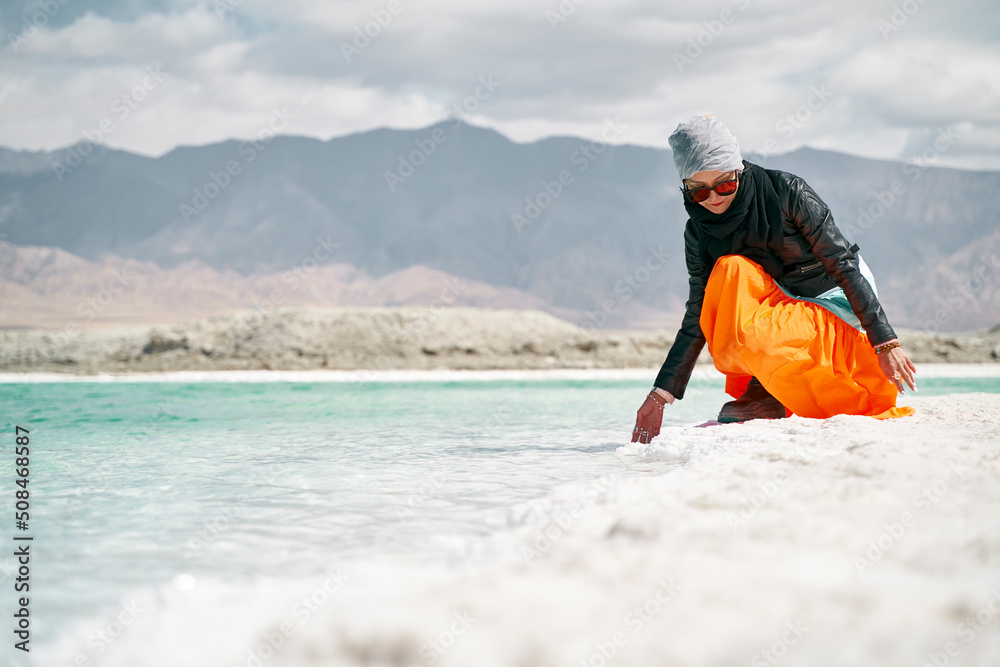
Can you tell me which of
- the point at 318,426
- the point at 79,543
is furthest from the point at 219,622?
the point at 318,426

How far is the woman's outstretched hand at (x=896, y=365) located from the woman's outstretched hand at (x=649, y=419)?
0.65 m

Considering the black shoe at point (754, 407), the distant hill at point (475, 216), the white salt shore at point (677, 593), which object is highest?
the distant hill at point (475, 216)

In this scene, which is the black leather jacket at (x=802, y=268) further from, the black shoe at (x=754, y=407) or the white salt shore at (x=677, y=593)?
the white salt shore at (x=677, y=593)

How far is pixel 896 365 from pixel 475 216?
52.1 metres

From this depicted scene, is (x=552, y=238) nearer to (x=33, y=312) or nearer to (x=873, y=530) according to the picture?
(x=33, y=312)

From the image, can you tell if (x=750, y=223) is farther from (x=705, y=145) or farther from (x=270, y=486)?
(x=270, y=486)

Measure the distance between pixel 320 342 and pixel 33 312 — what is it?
109ft

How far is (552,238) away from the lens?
51562mm

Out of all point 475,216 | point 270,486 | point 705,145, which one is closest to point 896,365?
point 705,145

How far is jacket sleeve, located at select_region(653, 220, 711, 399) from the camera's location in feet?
8.26

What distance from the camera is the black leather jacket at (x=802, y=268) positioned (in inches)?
91.0

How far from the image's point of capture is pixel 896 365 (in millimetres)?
2252

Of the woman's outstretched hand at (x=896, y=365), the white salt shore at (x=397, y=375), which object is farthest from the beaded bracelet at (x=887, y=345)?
the white salt shore at (x=397, y=375)

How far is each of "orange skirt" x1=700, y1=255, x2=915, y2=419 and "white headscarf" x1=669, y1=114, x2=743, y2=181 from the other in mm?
331
